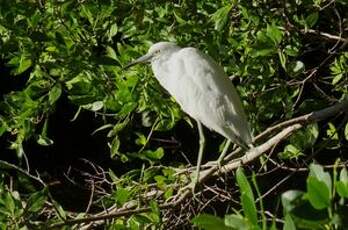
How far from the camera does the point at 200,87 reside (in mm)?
1970

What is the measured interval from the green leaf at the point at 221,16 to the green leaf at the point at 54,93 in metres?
0.41

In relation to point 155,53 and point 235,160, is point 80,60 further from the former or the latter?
point 235,160

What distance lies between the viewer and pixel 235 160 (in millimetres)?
1822

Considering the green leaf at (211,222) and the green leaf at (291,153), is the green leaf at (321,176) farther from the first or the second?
the green leaf at (291,153)

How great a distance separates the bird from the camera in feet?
6.11

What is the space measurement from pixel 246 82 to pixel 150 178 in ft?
1.32

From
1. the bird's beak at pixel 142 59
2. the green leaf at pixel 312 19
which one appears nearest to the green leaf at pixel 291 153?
the green leaf at pixel 312 19

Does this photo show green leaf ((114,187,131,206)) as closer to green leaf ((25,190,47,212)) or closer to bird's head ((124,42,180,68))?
green leaf ((25,190,47,212))

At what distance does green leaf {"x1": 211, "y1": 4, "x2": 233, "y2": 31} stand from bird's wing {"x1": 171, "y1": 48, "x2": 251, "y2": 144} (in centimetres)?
13

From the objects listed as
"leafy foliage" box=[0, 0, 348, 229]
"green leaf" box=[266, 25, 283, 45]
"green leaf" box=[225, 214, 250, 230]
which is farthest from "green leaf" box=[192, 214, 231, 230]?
"green leaf" box=[266, 25, 283, 45]

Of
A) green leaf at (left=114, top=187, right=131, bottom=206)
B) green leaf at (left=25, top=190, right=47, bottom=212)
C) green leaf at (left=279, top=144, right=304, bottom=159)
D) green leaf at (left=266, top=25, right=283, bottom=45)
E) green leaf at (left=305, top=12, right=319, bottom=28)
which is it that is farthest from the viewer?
green leaf at (left=279, top=144, right=304, bottom=159)

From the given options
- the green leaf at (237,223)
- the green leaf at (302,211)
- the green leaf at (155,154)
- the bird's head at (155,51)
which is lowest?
the green leaf at (155,154)

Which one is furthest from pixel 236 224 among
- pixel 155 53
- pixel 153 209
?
pixel 155 53

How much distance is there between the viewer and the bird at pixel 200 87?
1.86 metres
